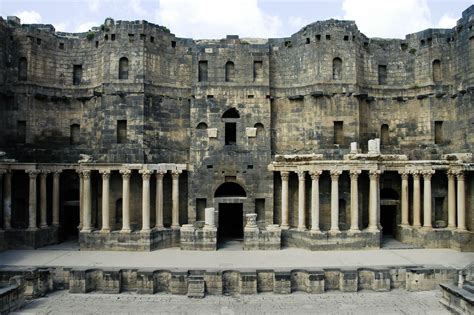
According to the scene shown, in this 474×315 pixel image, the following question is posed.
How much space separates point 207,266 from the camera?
21.6 m

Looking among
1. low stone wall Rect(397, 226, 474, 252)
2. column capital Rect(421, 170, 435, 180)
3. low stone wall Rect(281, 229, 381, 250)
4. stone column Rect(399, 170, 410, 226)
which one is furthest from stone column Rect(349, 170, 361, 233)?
column capital Rect(421, 170, 435, 180)

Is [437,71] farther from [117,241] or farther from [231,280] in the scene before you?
[117,241]

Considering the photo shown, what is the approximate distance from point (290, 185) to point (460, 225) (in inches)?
426

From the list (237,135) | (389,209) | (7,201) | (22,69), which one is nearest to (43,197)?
(7,201)

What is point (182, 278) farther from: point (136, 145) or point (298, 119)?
point (298, 119)

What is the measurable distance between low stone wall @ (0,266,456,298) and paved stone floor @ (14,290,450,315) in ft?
1.26

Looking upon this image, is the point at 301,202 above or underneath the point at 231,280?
above

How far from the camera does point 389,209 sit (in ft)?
101

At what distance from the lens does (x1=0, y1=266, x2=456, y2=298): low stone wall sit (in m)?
19.8

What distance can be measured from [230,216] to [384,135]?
13.2 meters

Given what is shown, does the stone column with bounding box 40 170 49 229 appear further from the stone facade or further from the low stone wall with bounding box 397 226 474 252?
the low stone wall with bounding box 397 226 474 252

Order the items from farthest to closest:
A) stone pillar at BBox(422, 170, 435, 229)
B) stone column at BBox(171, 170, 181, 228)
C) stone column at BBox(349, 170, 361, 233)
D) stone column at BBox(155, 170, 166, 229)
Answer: stone column at BBox(171, 170, 181, 228), stone column at BBox(155, 170, 166, 229), stone pillar at BBox(422, 170, 435, 229), stone column at BBox(349, 170, 361, 233)

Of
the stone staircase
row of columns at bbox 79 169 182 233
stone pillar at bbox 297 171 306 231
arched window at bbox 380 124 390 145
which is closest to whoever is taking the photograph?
the stone staircase

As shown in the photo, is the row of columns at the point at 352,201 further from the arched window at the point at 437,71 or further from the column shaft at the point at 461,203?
the arched window at the point at 437,71
